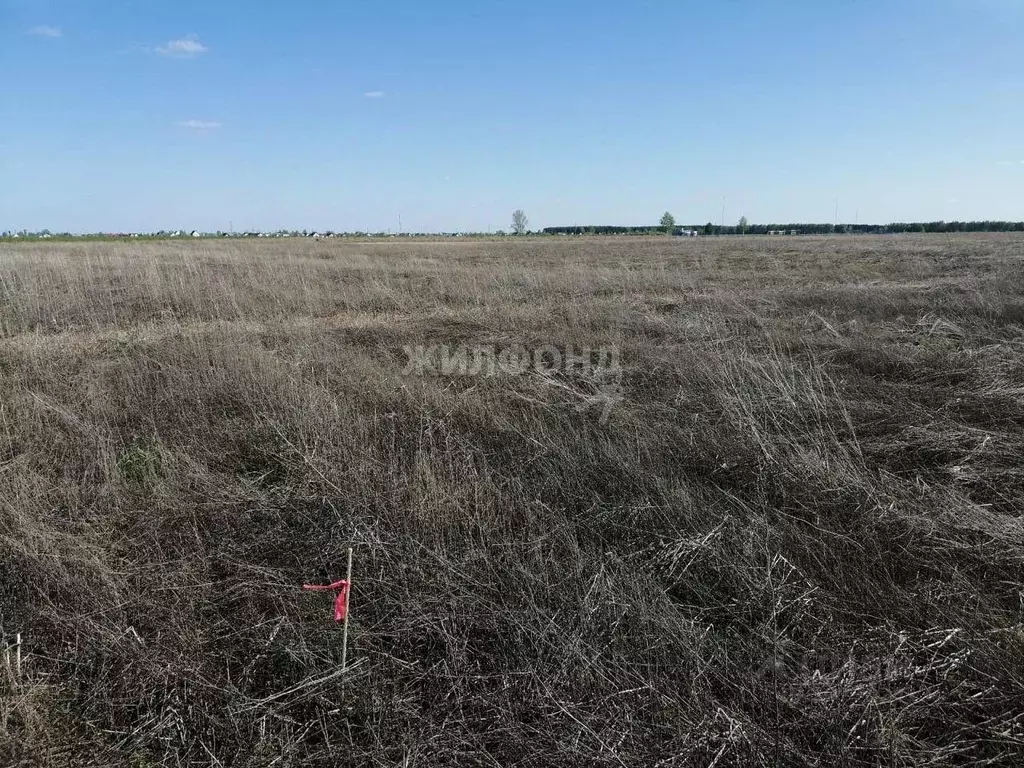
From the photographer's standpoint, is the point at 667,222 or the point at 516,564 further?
the point at 667,222

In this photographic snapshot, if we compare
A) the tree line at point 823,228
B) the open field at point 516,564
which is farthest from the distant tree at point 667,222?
the open field at point 516,564

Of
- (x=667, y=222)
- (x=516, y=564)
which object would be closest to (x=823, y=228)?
(x=667, y=222)

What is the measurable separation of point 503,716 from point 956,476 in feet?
9.86

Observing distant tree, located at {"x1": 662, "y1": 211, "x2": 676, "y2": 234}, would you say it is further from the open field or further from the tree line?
the open field

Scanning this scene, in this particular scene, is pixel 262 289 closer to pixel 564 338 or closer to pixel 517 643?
pixel 564 338

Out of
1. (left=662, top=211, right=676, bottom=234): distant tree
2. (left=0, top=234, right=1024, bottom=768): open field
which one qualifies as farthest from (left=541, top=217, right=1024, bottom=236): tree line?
(left=0, top=234, right=1024, bottom=768): open field

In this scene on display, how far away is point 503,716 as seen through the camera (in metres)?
1.95

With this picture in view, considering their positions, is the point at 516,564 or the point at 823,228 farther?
the point at 823,228

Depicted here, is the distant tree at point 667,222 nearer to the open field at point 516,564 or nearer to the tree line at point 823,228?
the tree line at point 823,228

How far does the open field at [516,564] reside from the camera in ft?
6.30

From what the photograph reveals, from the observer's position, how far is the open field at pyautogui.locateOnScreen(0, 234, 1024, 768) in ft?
6.30

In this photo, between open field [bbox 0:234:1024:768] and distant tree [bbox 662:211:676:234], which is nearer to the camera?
open field [bbox 0:234:1024:768]

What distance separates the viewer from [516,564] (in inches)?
104

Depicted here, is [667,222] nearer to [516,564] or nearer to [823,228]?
[823,228]
